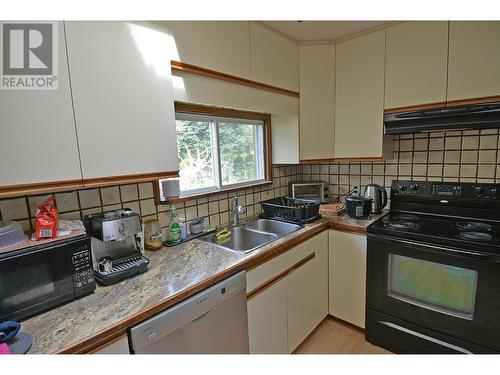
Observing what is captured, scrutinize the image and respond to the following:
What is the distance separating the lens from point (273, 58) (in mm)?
1729

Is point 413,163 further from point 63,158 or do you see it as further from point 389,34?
point 63,158

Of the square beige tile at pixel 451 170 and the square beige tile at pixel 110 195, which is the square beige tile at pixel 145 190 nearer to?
the square beige tile at pixel 110 195

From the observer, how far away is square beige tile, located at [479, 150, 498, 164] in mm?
1702

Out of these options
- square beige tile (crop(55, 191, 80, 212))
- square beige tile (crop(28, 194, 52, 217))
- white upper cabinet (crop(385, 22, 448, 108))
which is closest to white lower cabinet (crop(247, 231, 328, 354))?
square beige tile (crop(55, 191, 80, 212))

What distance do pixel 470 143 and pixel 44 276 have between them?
2.49 meters

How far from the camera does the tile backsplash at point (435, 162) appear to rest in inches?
67.9

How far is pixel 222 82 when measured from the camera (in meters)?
1.44

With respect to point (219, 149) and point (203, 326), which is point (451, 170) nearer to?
point (219, 149)

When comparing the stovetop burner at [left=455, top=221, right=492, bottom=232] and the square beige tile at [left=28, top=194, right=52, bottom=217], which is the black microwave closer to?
the square beige tile at [left=28, top=194, right=52, bottom=217]

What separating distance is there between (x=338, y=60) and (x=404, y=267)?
154 centimetres

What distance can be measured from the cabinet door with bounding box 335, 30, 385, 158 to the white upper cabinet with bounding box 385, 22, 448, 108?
6 centimetres

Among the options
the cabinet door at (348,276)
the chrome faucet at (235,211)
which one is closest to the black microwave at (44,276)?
the chrome faucet at (235,211)

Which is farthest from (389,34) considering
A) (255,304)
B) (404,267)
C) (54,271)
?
(54,271)

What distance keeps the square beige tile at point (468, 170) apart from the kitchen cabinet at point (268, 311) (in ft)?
4.74
